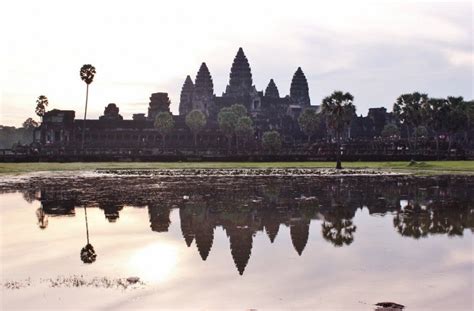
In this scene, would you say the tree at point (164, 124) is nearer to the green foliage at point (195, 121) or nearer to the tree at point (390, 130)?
the green foliage at point (195, 121)

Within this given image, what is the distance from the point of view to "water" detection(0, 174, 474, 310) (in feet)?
39.8

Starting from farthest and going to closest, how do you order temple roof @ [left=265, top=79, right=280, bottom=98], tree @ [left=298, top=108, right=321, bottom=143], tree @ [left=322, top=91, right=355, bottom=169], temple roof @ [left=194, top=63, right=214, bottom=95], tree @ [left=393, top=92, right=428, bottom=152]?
temple roof @ [left=265, top=79, right=280, bottom=98]
temple roof @ [left=194, top=63, right=214, bottom=95]
tree @ [left=298, top=108, right=321, bottom=143]
tree @ [left=393, top=92, right=428, bottom=152]
tree @ [left=322, top=91, right=355, bottom=169]

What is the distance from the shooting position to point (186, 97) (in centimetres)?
17988

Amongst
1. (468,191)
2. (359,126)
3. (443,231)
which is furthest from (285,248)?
(359,126)

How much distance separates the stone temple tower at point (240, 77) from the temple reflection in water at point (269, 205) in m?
126

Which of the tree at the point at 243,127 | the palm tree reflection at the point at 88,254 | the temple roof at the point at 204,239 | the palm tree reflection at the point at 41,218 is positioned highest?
the tree at the point at 243,127

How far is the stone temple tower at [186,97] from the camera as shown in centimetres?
17657

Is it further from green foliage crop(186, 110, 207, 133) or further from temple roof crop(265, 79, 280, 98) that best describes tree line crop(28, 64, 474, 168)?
Result: temple roof crop(265, 79, 280, 98)

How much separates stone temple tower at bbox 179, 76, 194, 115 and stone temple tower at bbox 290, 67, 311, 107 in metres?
29.7

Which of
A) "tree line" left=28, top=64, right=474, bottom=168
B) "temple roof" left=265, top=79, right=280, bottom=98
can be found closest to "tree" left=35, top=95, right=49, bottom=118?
"tree line" left=28, top=64, right=474, bottom=168

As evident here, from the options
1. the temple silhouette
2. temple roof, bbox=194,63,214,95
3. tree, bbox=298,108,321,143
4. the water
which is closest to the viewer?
the water

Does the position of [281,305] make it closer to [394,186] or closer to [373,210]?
[373,210]

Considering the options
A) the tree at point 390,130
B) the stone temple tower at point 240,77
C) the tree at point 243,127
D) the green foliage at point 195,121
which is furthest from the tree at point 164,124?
the tree at point 390,130

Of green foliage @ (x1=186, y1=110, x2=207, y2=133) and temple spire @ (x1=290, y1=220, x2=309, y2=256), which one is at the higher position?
green foliage @ (x1=186, y1=110, x2=207, y2=133)
